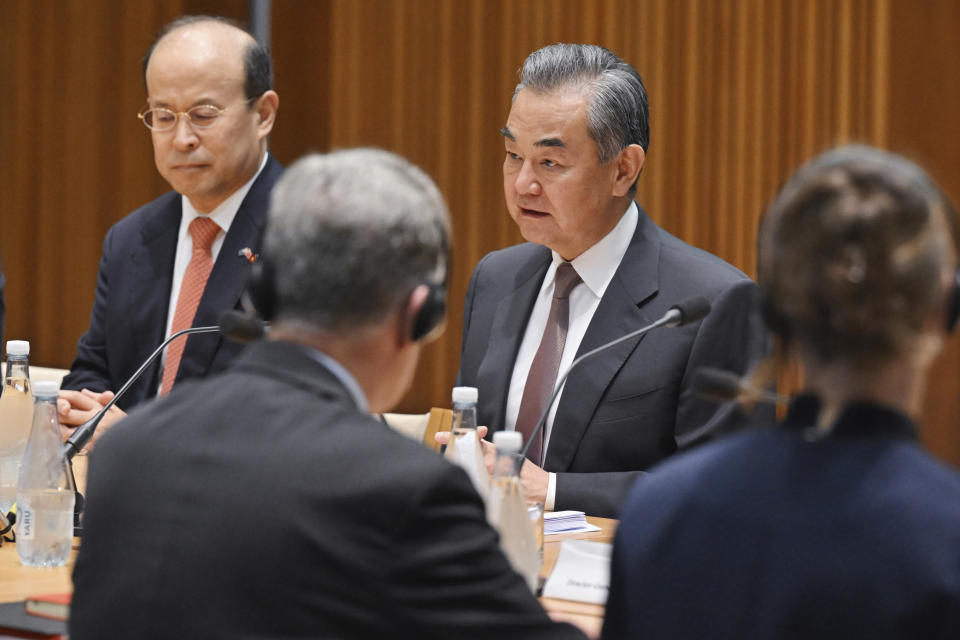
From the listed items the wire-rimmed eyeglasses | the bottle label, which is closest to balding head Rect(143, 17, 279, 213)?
the wire-rimmed eyeglasses

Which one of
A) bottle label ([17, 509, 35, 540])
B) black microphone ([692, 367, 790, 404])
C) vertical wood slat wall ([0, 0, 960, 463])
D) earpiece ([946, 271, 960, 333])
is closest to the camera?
earpiece ([946, 271, 960, 333])

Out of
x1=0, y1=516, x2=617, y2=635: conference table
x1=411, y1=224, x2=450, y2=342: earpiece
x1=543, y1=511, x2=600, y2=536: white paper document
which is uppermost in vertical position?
x1=411, y1=224, x2=450, y2=342: earpiece

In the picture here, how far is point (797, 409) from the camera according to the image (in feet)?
3.49

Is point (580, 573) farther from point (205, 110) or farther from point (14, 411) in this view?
point (205, 110)

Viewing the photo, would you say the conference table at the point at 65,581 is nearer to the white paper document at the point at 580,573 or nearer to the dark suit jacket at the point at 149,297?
the white paper document at the point at 580,573

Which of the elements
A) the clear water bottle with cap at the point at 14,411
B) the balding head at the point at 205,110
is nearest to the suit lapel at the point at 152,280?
the balding head at the point at 205,110

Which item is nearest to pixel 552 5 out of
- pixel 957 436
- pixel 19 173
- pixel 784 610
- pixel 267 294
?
pixel 957 436

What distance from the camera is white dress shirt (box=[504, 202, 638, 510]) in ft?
8.71

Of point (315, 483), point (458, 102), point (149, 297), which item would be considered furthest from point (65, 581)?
point (458, 102)

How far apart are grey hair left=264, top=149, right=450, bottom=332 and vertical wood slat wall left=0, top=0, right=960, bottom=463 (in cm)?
263

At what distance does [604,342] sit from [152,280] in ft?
4.36

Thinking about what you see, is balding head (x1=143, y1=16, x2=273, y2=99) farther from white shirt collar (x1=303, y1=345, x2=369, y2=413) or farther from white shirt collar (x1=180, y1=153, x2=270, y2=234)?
white shirt collar (x1=303, y1=345, x2=369, y2=413)

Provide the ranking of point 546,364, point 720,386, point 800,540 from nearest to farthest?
point 800,540, point 720,386, point 546,364

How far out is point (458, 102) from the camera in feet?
14.1
